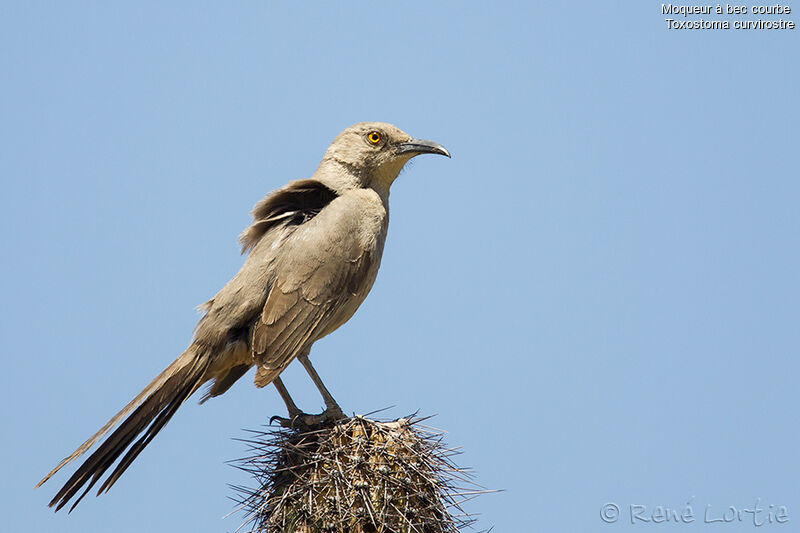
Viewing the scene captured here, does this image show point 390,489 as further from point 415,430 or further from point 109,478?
point 109,478

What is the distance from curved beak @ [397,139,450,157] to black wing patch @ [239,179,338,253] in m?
0.96

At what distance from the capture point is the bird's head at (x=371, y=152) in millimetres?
7723

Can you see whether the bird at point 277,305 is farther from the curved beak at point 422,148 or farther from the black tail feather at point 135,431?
the curved beak at point 422,148

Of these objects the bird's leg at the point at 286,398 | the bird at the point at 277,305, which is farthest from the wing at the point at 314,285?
the bird's leg at the point at 286,398

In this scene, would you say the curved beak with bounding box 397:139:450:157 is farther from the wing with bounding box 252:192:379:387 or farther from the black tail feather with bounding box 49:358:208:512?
the black tail feather with bounding box 49:358:208:512

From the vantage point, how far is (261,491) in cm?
538

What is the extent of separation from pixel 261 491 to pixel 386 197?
3.31 meters

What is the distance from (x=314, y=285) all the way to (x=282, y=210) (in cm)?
92

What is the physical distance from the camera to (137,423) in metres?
5.94

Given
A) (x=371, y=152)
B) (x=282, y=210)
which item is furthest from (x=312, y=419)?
(x=371, y=152)

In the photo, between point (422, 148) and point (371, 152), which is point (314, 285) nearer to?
point (371, 152)

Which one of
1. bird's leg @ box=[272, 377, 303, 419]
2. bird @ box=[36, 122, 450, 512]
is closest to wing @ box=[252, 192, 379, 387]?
bird @ box=[36, 122, 450, 512]

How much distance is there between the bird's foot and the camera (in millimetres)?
5804

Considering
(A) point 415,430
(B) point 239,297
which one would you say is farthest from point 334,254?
(A) point 415,430
